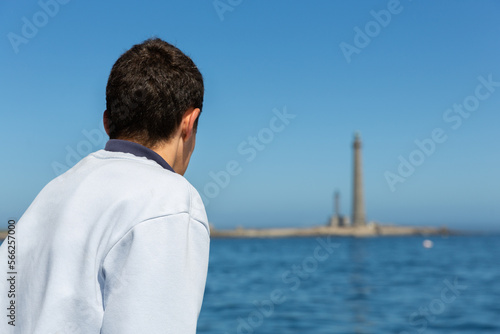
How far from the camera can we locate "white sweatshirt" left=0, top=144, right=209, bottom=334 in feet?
3.92

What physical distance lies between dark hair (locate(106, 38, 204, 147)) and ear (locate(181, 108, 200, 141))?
0.02m

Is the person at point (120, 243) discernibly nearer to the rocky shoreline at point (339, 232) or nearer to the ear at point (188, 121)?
the ear at point (188, 121)

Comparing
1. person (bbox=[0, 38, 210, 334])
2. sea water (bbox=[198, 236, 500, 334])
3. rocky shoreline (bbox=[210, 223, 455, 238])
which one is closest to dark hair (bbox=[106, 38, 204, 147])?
person (bbox=[0, 38, 210, 334])

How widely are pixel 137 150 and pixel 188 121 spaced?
18 cm

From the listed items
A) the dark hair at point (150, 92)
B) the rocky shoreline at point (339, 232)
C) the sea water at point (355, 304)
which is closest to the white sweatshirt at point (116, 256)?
the dark hair at point (150, 92)

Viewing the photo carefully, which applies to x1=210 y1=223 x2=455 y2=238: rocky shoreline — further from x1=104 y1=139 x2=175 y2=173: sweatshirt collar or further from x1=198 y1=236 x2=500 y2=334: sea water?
x1=104 y1=139 x2=175 y2=173: sweatshirt collar

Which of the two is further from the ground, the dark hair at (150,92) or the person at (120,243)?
the dark hair at (150,92)

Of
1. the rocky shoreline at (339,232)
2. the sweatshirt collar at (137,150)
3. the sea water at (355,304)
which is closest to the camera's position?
the sweatshirt collar at (137,150)

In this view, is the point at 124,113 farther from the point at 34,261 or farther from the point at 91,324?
the point at 91,324

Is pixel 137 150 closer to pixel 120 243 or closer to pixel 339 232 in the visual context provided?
pixel 120 243

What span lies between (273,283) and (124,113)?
2533cm

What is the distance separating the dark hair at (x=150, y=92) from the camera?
145 centimetres

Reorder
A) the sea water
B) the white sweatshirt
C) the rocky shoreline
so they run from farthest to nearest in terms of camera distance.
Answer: the rocky shoreline
the sea water
the white sweatshirt

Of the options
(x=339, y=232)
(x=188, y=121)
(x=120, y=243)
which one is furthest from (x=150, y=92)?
(x=339, y=232)
